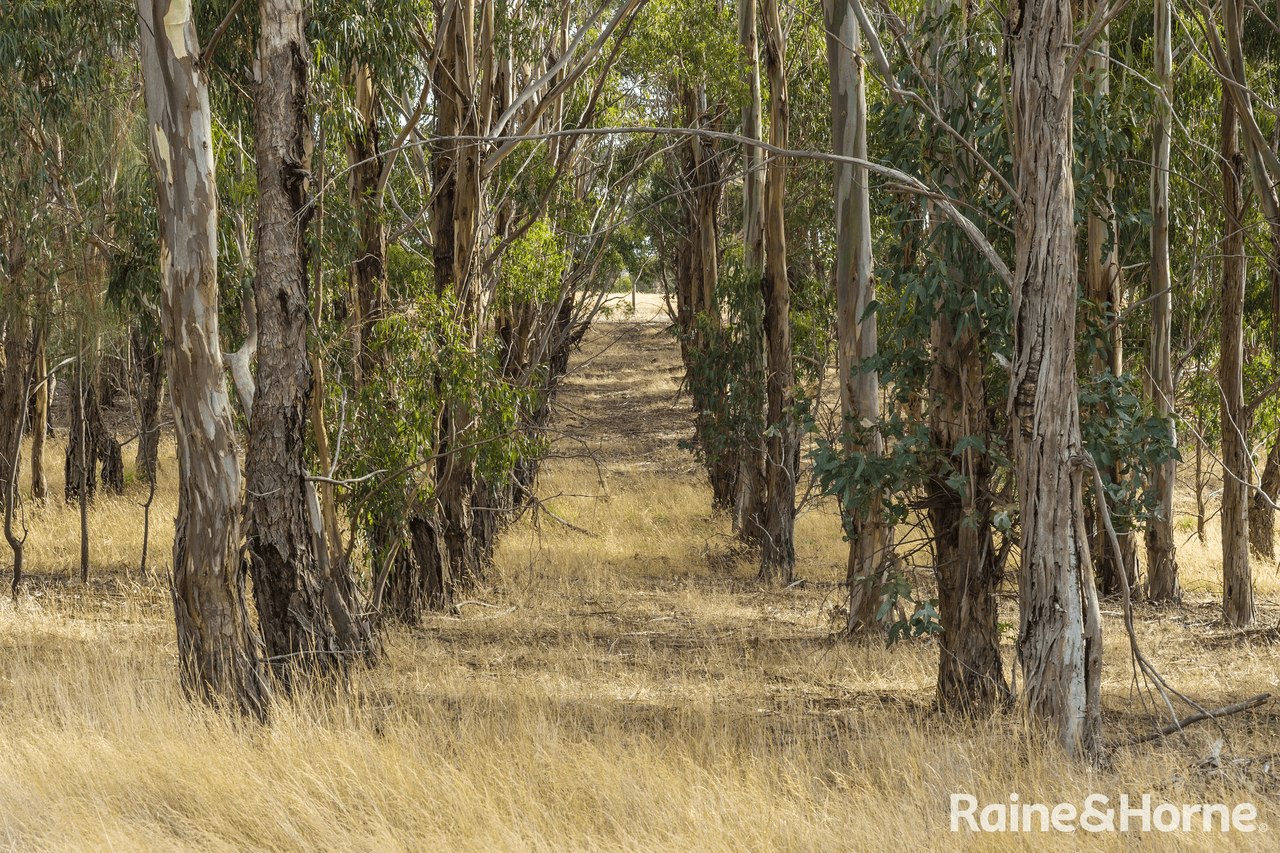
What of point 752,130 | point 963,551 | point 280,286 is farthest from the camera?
point 752,130

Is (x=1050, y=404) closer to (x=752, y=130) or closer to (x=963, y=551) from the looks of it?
(x=963, y=551)

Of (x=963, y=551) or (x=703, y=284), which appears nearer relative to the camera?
(x=963, y=551)

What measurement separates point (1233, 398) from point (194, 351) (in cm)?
861

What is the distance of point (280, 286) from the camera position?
5516 mm

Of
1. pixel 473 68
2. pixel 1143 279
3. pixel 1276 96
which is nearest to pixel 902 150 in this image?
pixel 473 68

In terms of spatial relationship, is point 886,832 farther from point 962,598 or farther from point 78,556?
point 78,556

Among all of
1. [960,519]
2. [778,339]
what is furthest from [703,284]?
[960,519]

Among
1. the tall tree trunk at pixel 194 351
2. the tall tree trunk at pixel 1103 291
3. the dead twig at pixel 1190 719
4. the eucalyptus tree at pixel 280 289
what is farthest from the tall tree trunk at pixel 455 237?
the dead twig at pixel 1190 719

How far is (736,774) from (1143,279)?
9.99m

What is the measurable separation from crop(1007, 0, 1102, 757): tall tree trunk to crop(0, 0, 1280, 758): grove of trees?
2 centimetres

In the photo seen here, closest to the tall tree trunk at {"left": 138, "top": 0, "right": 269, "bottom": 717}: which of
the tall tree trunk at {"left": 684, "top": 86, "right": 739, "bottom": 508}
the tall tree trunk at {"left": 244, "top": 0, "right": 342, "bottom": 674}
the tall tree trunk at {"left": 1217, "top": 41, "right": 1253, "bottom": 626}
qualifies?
the tall tree trunk at {"left": 244, "top": 0, "right": 342, "bottom": 674}

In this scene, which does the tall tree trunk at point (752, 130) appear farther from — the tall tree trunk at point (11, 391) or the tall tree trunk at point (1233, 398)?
the tall tree trunk at point (11, 391)

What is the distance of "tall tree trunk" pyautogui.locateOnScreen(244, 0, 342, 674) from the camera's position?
548 centimetres

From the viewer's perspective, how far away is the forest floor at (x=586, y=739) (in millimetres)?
3729
